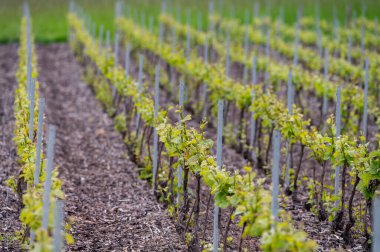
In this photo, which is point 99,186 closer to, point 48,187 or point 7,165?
point 7,165

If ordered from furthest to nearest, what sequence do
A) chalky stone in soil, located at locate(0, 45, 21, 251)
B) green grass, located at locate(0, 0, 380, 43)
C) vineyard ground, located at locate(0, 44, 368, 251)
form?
green grass, located at locate(0, 0, 380, 43) → vineyard ground, located at locate(0, 44, 368, 251) → chalky stone in soil, located at locate(0, 45, 21, 251)

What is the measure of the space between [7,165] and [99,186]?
126 cm

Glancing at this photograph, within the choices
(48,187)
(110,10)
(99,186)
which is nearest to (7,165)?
(99,186)

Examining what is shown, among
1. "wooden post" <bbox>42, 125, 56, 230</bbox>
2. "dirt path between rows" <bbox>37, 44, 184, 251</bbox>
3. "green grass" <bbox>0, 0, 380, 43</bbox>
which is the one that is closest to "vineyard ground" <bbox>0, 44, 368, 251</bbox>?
"dirt path between rows" <bbox>37, 44, 184, 251</bbox>

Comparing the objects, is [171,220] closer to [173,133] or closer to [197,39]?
[173,133]

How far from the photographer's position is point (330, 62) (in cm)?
1325

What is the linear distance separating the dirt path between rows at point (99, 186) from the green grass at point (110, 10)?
282 inches

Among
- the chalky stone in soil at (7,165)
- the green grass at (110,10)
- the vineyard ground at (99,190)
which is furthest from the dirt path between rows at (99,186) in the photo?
the green grass at (110,10)

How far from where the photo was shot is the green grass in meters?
20.7

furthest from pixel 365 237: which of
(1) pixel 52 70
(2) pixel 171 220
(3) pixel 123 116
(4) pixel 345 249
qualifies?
(1) pixel 52 70

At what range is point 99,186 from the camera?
856 cm

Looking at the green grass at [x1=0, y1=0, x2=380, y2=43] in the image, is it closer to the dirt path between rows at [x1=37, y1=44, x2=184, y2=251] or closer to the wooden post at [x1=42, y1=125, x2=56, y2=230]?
the dirt path between rows at [x1=37, y1=44, x2=184, y2=251]

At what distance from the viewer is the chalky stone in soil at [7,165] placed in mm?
6531

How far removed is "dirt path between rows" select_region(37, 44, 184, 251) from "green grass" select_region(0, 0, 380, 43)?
7168mm
